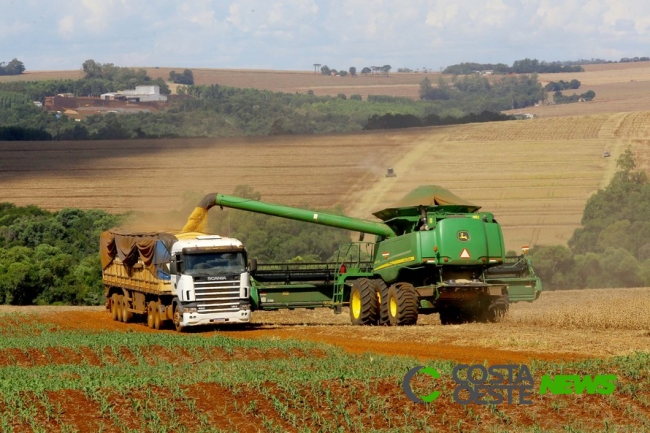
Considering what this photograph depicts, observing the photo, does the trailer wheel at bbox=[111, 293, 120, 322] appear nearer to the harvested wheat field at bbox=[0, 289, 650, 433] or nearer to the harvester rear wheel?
the harvester rear wheel

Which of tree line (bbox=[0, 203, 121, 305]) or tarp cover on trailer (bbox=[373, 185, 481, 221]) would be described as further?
tree line (bbox=[0, 203, 121, 305])

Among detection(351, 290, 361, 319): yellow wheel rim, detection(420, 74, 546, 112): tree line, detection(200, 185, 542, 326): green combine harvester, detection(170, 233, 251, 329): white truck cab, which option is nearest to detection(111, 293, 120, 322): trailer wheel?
detection(200, 185, 542, 326): green combine harvester

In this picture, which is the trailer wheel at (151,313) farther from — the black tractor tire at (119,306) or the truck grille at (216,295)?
the black tractor tire at (119,306)

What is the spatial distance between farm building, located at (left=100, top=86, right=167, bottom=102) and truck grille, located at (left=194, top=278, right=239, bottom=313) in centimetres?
13260

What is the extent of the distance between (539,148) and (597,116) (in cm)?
1566

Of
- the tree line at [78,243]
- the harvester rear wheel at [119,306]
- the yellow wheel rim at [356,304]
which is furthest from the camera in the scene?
the tree line at [78,243]

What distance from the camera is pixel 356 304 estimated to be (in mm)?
30109

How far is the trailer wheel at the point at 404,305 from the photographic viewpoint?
27844 millimetres

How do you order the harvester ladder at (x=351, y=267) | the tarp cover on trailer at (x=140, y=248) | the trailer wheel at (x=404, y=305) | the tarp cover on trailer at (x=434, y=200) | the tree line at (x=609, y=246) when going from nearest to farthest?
the trailer wheel at (x=404, y=305)
the tarp cover on trailer at (x=434, y=200)
the tarp cover on trailer at (x=140, y=248)
the harvester ladder at (x=351, y=267)
the tree line at (x=609, y=246)

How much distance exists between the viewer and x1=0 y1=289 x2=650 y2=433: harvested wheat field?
14.6 m

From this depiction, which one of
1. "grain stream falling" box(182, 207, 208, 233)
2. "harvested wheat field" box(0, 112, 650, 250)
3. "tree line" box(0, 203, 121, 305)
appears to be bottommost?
"tree line" box(0, 203, 121, 305)

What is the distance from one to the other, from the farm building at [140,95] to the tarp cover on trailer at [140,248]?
124 m

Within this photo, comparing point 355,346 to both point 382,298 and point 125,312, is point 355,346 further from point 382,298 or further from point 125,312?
point 125,312

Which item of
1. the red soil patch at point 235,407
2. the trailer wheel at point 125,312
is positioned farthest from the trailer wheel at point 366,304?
the red soil patch at point 235,407
